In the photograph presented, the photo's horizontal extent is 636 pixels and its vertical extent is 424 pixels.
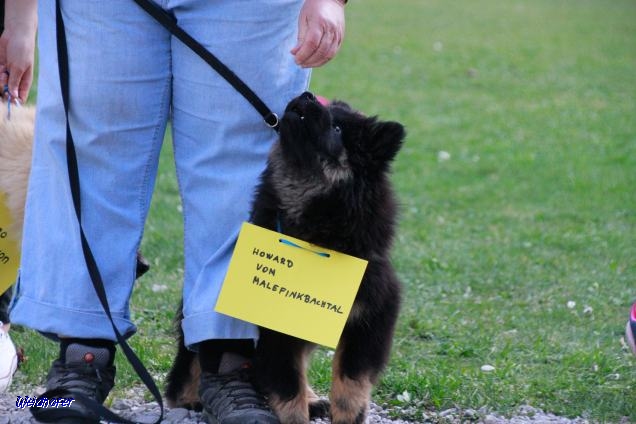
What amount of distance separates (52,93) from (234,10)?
2.04 feet

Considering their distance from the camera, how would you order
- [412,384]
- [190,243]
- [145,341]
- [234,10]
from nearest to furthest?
1. [234,10]
2. [190,243]
3. [412,384]
4. [145,341]

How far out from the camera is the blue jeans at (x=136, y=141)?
9.45 feet

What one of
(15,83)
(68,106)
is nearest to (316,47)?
(68,106)

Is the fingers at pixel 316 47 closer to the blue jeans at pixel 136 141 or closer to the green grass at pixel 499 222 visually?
the blue jeans at pixel 136 141

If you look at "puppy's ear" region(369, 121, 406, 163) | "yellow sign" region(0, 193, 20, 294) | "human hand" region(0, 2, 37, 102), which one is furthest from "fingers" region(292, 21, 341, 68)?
"yellow sign" region(0, 193, 20, 294)

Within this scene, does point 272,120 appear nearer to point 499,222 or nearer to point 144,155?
point 144,155

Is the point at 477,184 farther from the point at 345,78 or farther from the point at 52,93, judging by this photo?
the point at 52,93

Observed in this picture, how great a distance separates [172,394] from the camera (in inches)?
130

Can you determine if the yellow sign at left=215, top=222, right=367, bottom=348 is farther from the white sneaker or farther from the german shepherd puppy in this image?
the white sneaker

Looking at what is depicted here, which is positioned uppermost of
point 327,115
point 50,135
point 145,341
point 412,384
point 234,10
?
point 234,10

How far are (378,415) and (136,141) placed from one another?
128 centimetres

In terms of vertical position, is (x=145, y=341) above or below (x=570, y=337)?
below

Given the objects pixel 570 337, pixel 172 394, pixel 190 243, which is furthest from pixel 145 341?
pixel 570 337

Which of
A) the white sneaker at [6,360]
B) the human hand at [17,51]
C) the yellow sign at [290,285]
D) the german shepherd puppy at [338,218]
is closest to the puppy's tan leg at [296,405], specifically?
the german shepherd puppy at [338,218]
